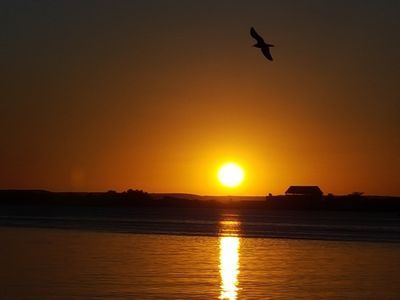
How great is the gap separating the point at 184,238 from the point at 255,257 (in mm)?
13413

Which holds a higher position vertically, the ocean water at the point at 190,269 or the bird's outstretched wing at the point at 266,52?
the bird's outstretched wing at the point at 266,52

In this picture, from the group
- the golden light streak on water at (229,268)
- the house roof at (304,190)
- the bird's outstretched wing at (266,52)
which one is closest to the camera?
the golden light streak on water at (229,268)

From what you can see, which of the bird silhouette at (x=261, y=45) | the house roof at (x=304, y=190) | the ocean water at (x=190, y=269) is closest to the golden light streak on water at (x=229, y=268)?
the ocean water at (x=190, y=269)

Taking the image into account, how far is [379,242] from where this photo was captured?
4962 cm

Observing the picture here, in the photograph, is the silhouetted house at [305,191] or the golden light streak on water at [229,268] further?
the silhouetted house at [305,191]

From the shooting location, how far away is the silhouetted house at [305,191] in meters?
164

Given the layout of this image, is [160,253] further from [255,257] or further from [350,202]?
[350,202]

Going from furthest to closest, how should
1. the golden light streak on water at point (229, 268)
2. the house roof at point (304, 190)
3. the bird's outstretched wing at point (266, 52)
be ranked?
1. the house roof at point (304, 190)
2. the bird's outstretched wing at point (266, 52)
3. the golden light streak on water at point (229, 268)

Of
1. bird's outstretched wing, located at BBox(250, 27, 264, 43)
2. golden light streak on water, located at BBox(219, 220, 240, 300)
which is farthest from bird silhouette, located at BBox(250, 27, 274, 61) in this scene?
golden light streak on water, located at BBox(219, 220, 240, 300)

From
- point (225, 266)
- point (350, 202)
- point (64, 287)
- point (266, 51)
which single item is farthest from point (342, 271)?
point (350, 202)

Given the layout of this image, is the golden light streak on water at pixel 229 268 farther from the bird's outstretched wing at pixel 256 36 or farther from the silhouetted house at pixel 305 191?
the silhouetted house at pixel 305 191

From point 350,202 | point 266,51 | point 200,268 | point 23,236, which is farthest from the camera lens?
point 350,202

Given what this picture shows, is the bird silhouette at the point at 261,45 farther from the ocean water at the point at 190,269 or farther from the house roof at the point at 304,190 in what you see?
the house roof at the point at 304,190

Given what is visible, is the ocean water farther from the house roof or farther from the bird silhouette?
the house roof
